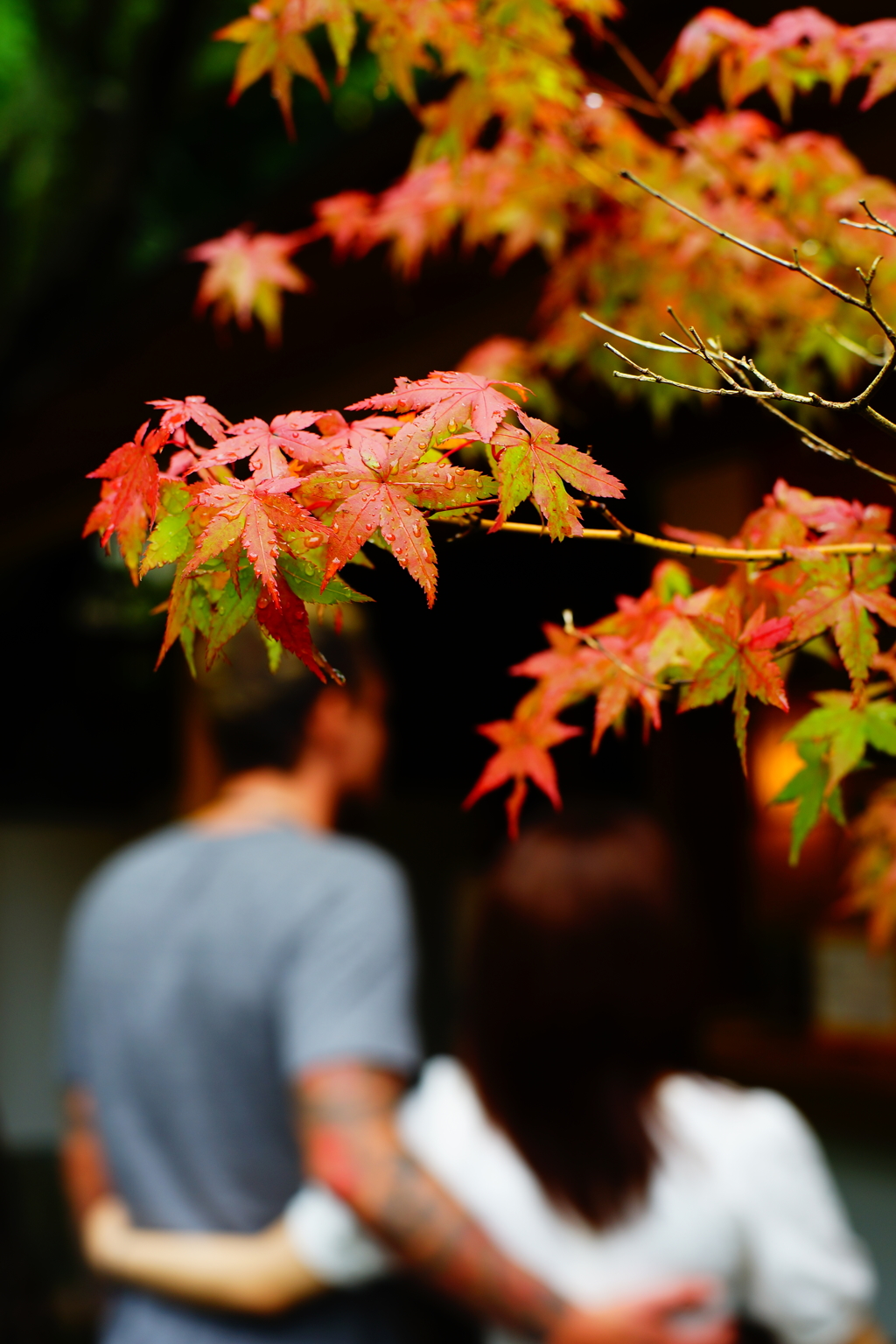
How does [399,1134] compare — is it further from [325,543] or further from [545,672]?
[325,543]

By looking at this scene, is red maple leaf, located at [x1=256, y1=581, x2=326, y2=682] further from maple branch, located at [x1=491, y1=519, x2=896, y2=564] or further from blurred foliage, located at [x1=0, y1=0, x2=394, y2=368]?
blurred foliage, located at [x1=0, y1=0, x2=394, y2=368]

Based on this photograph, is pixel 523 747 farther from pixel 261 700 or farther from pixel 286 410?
pixel 286 410

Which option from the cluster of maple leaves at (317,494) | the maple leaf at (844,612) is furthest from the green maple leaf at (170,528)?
the maple leaf at (844,612)

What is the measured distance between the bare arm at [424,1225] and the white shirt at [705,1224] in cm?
3

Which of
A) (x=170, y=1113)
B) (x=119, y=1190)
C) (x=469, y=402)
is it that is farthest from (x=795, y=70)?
(x=119, y=1190)

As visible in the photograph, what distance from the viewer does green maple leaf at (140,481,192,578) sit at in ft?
2.51

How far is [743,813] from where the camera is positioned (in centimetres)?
442

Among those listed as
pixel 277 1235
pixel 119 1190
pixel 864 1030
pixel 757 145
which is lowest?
pixel 864 1030

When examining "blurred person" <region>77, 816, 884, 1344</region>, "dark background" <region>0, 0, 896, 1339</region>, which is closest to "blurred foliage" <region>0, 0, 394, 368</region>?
"dark background" <region>0, 0, 896, 1339</region>

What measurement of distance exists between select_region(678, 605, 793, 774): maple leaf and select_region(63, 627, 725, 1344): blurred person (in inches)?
41.5

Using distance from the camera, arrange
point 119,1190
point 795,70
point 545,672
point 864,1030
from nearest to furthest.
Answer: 1. point 545,672
2. point 795,70
3. point 119,1190
4. point 864,1030

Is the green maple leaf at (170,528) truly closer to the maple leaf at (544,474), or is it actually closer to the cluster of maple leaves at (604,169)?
the maple leaf at (544,474)

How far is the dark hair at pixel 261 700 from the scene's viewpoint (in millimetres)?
2074

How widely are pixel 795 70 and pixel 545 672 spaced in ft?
3.23
